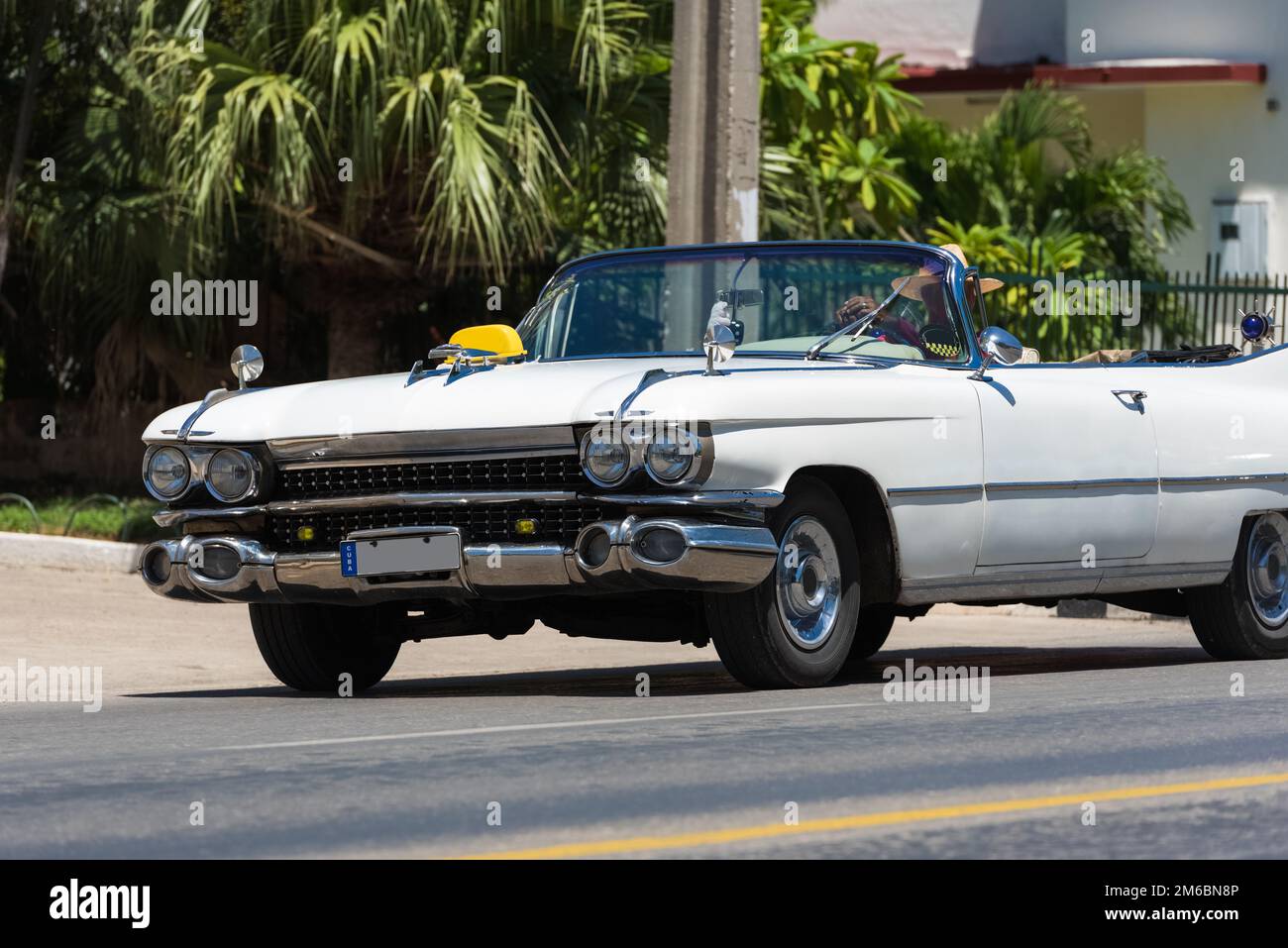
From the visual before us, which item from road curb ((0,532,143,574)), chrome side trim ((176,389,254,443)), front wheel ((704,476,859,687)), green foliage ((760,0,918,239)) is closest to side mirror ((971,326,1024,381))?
front wheel ((704,476,859,687))

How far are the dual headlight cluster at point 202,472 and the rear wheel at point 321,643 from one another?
2.41 feet

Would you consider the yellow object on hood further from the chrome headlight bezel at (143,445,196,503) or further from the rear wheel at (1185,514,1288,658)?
the rear wheel at (1185,514,1288,658)

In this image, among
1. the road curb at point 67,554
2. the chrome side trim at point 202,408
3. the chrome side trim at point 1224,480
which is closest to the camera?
the chrome side trim at point 202,408

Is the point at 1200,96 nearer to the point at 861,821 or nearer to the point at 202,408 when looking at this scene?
the point at 202,408

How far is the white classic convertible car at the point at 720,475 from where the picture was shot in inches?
321

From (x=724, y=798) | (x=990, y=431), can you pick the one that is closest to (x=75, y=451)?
(x=990, y=431)

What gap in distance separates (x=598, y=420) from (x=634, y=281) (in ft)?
6.88

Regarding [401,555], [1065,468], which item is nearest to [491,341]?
[401,555]

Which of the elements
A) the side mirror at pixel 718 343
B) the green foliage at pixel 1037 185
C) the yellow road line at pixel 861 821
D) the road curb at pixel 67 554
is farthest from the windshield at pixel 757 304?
the green foliage at pixel 1037 185

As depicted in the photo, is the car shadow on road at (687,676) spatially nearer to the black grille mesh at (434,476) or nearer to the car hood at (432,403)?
the black grille mesh at (434,476)

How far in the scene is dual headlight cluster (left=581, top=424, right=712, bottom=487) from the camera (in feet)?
26.3

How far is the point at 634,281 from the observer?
10.1 m

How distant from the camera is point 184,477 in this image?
353 inches
